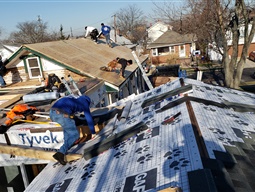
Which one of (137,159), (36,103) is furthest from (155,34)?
(137,159)

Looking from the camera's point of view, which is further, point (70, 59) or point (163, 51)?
point (163, 51)

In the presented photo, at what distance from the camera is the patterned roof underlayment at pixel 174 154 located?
323 cm

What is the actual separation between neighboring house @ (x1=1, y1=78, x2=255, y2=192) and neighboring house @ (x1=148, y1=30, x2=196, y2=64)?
3631 cm

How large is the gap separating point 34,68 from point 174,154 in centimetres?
1091

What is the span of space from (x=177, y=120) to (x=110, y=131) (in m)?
2.03

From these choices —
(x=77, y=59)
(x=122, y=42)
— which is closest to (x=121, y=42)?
(x=122, y=42)

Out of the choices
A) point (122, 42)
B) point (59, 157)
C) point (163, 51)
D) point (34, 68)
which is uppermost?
point (122, 42)

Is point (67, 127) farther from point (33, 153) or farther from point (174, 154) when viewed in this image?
point (174, 154)

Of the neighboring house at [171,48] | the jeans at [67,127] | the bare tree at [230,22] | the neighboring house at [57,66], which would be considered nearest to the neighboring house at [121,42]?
the neighboring house at [171,48]

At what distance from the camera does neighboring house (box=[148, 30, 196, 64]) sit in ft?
136

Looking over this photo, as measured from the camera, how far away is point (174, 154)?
375 cm

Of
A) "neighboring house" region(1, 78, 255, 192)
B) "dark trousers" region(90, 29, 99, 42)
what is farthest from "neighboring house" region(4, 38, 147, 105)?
"dark trousers" region(90, 29, 99, 42)

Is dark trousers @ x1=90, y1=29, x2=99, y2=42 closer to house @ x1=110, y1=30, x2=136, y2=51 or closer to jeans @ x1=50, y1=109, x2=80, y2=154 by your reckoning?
jeans @ x1=50, y1=109, x2=80, y2=154

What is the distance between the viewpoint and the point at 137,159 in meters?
4.22
